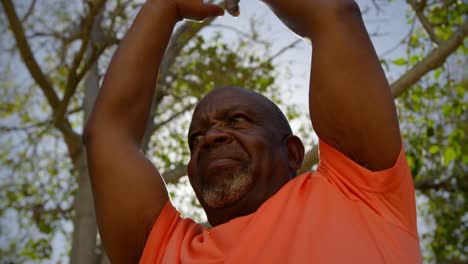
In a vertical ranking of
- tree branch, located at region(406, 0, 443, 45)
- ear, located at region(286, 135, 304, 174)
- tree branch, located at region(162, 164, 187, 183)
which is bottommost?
tree branch, located at region(162, 164, 187, 183)

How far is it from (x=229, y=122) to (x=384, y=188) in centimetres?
66

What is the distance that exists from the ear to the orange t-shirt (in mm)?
332

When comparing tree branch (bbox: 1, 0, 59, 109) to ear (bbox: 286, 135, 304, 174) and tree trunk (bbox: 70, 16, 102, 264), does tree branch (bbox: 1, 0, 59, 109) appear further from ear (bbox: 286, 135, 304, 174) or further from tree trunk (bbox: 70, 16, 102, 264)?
ear (bbox: 286, 135, 304, 174)

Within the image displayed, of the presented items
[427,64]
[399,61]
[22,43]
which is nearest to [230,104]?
[427,64]

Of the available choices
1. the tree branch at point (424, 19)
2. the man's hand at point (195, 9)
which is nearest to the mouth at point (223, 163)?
the man's hand at point (195, 9)

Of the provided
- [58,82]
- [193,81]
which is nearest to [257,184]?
[193,81]

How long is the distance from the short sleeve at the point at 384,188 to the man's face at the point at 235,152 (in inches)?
12.8

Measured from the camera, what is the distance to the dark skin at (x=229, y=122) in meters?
1.64

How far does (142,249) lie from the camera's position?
184 cm

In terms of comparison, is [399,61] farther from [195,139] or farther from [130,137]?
[130,137]

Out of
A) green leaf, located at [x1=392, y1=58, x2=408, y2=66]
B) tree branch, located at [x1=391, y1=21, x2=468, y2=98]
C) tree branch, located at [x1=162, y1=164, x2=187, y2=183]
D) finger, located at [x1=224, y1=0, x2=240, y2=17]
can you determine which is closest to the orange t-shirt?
finger, located at [x1=224, y1=0, x2=240, y2=17]

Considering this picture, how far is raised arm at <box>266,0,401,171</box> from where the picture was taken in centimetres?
162

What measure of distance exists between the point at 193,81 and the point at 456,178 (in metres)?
3.29

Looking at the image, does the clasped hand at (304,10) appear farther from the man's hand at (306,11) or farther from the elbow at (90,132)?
the elbow at (90,132)
